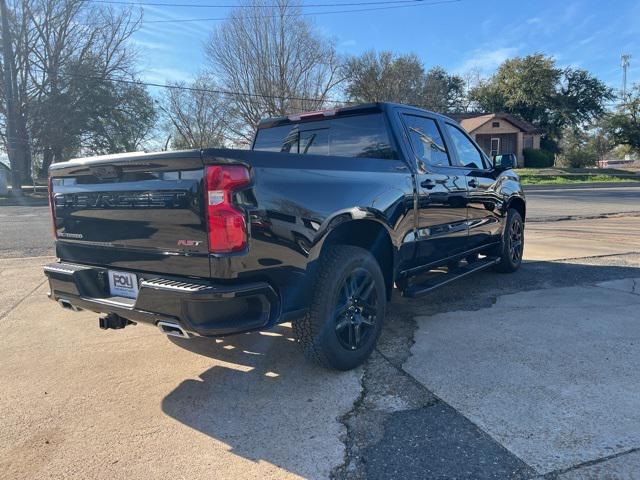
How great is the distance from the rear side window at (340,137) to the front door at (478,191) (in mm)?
1218

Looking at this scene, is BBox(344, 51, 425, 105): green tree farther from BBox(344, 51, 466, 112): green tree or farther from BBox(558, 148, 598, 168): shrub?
BBox(558, 148, 598, 168): shrub

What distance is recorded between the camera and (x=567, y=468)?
233 cm

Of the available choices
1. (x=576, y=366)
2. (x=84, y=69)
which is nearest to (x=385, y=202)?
(x=576, y=366)

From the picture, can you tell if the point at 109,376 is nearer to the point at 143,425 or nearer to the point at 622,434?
the point at 143,425

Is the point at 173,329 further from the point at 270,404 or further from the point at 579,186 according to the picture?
the point at 579,186

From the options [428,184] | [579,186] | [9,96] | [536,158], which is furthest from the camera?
[536,158]

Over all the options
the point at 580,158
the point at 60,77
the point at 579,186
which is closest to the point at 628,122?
the point at 580,158

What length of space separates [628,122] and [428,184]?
5234 centimetres

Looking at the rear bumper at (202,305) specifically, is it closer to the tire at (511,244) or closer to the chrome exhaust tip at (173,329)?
the chrome exhaust tip at (173,329)

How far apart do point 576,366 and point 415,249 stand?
1.52 meters

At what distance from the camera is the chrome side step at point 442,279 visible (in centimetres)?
414

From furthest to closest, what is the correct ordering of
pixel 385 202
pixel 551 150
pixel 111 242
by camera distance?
pixel 551 150
pixel 385 202
pixel 111 242

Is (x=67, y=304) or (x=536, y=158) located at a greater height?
(x=536, y=158)

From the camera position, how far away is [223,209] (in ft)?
8.50
